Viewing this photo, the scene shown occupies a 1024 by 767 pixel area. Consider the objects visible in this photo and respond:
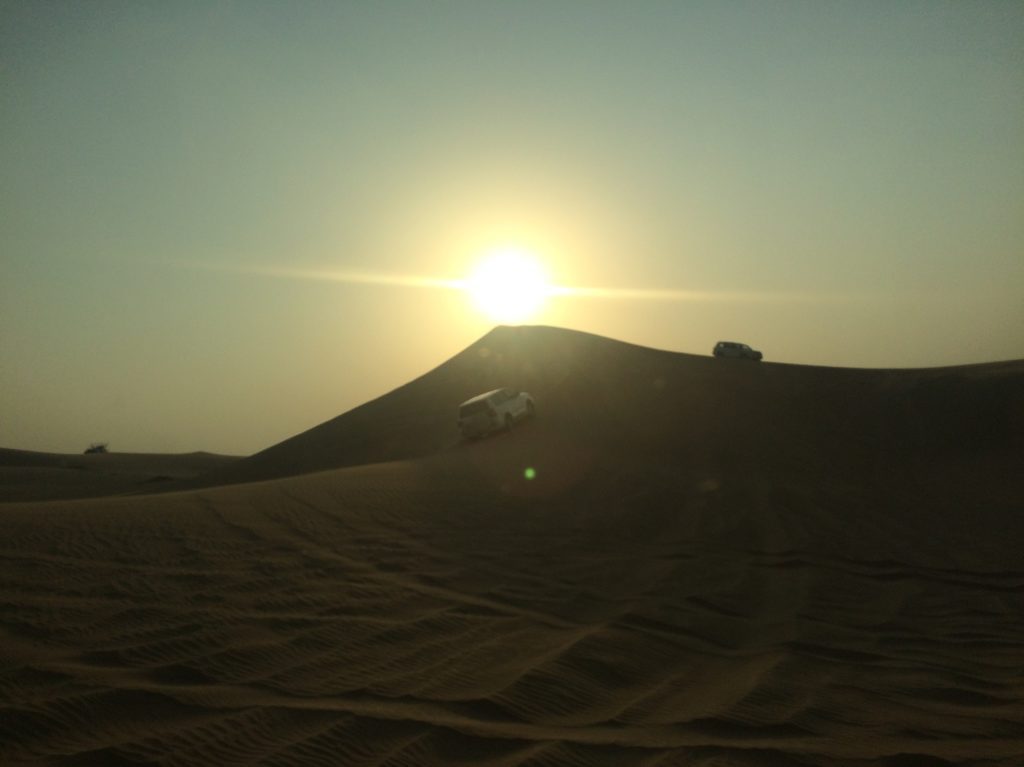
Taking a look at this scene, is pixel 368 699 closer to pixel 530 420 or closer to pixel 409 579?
pixel 409 579

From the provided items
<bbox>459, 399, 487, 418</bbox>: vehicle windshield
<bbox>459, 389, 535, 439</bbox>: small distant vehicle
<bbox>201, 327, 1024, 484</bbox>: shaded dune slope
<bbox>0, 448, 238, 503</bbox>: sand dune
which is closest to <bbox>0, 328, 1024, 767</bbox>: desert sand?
<bbox>201, 327, 1024, 484</bbox>: shaded dune slope

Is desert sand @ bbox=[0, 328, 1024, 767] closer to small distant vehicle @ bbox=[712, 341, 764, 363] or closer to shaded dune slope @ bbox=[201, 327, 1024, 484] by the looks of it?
shaded dune slope @ bbox=[201, 327, 1024, 484]

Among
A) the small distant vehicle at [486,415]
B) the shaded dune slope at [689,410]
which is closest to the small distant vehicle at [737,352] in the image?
the shaded dune slope at [689,410]

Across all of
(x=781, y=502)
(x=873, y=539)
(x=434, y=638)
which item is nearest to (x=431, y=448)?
(x=781, y=502)

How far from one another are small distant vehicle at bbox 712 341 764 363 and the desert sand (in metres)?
25.1

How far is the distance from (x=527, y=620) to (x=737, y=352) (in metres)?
39.8

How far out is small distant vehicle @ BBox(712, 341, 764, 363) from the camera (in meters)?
46.2

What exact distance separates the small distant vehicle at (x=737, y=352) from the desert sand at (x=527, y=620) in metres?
25.1

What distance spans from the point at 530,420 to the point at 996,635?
73.1 ft

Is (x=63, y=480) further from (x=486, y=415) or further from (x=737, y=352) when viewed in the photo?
(x=737, y=352)

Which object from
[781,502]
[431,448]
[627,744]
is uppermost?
[431,448]

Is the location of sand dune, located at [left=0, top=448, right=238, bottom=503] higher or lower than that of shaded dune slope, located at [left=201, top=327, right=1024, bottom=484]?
lower

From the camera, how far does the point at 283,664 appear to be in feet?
21.6

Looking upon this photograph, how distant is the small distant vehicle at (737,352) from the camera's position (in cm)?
4619
